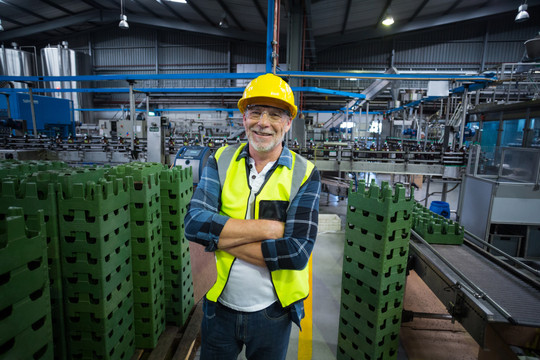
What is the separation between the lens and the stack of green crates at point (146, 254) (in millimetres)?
2369

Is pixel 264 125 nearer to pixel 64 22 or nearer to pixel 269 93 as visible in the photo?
pixel 269 93

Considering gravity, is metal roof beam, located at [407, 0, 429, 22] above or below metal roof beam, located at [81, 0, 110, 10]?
below

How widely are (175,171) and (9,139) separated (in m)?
8.42

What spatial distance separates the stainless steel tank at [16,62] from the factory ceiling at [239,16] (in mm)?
2247

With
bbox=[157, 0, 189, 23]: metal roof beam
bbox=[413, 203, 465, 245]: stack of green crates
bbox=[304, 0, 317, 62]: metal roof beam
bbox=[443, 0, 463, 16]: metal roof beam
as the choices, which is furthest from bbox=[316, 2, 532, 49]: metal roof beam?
bbox=[413, 203, 465, 245]: stack of green crates

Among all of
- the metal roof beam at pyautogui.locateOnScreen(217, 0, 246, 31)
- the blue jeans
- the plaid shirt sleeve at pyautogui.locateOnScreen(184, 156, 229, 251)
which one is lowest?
the blue jeans

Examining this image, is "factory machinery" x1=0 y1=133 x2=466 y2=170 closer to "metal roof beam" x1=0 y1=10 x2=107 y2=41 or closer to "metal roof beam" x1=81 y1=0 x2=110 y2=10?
"metal roof beam" x1=81 y1=0 x2=110 y2=10

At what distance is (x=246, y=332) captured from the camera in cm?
145

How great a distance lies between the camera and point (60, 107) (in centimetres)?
1103

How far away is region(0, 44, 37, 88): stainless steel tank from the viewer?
648 inches

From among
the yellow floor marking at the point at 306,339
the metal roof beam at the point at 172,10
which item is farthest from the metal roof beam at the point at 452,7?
the yellow floor marking at the point at 306,339

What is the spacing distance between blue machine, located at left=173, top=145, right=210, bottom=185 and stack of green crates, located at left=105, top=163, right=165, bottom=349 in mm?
4460

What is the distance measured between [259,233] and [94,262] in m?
1.37

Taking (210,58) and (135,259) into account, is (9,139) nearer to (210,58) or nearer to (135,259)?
(135,259)
